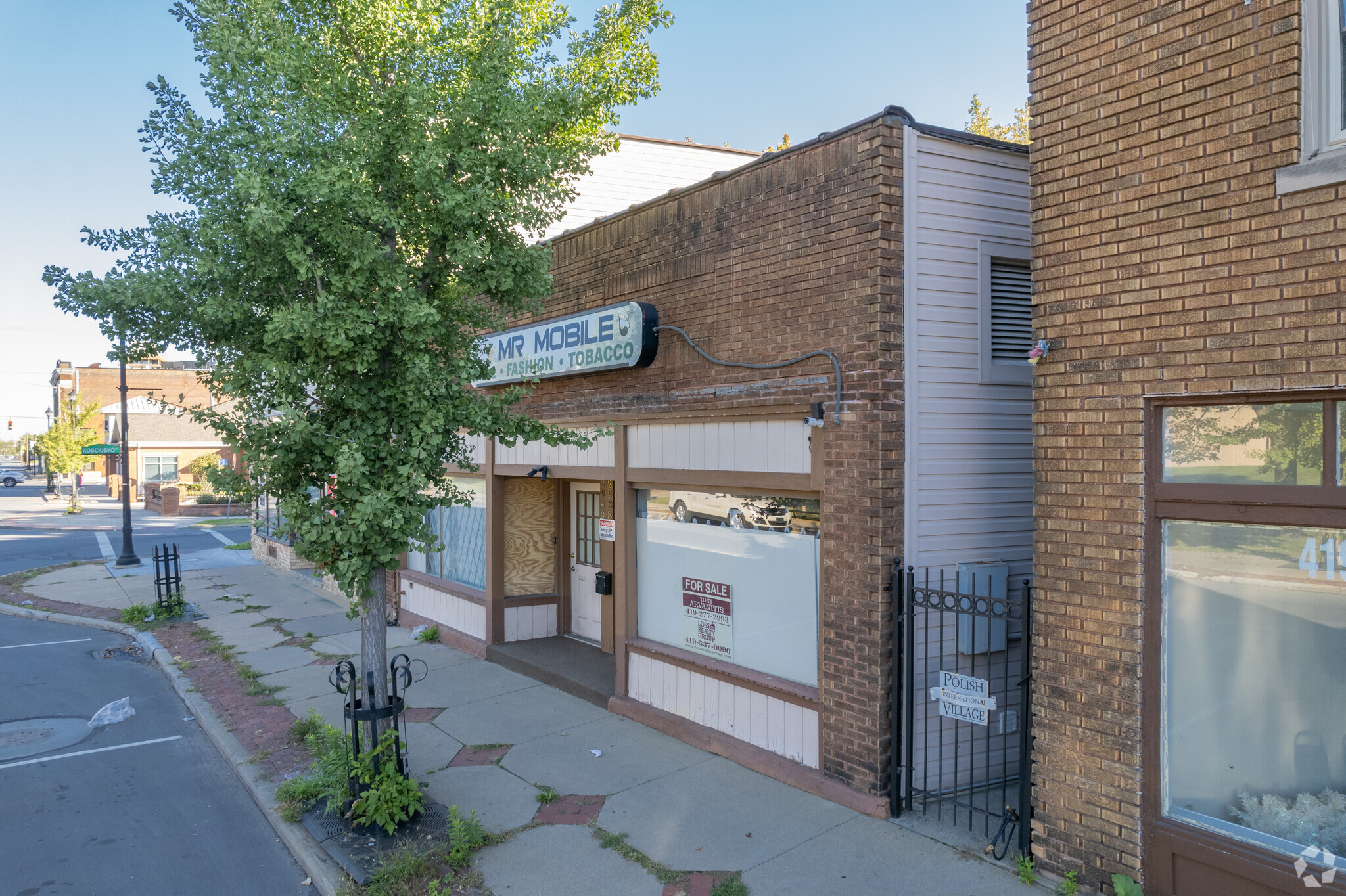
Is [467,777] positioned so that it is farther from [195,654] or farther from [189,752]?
[195,654]

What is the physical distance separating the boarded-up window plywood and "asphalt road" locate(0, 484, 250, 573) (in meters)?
14.5

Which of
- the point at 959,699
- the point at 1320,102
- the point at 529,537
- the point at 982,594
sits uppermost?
the point at 1320,102

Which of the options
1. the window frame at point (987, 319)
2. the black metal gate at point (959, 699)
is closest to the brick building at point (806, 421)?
the window frame at point (987, 319)

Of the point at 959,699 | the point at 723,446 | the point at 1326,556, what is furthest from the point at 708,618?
the point at 1326,556

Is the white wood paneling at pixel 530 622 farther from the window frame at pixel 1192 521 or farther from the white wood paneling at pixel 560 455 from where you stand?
the window frame at pixel 1192 521

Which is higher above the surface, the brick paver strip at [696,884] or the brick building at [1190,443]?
the brick building at [1190,443]

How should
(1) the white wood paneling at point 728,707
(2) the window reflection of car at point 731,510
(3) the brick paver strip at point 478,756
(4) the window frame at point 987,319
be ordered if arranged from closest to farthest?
(4) the window frame at point 987,319 → (1) the white wood paneling at point 728,707 → (2) the window reflection of car at point 731,510 → (3) the brick paver strip at point 478,756

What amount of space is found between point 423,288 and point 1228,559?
5.96 m

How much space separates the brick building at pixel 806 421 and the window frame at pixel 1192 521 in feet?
6.04

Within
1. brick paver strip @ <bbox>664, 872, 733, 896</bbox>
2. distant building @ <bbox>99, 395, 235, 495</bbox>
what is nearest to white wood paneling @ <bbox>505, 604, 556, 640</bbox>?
brick paver strip @ <bbox>664, 872, 733, 896</bbox>

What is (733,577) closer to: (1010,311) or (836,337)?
(836,337)

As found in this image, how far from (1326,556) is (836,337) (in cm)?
337

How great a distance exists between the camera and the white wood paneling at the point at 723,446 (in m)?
6.87

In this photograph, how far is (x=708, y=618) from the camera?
7.94m
